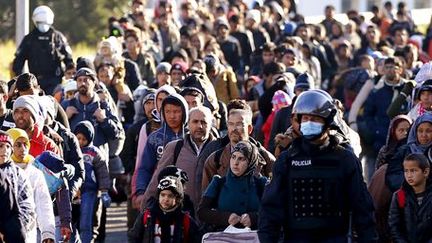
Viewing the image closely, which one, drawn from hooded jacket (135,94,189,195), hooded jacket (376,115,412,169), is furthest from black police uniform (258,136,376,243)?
hooded jacket (135,94,189,195)

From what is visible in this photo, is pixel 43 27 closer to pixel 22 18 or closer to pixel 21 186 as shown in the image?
pixel 22 18

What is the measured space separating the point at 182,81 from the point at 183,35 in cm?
873

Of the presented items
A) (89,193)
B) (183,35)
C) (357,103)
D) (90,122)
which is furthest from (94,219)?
(183,35)

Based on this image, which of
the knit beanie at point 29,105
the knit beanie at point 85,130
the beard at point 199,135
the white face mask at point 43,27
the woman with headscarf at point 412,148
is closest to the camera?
the woman with headscarf at point 412,148

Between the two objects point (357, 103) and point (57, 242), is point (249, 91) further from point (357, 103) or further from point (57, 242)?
point (57, 242)

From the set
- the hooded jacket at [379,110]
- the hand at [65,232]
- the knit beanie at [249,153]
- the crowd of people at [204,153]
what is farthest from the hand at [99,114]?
the knit beanie at [249,153]

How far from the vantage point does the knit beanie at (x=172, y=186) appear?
46.0ft

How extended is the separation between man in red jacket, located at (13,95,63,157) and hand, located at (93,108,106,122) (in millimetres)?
3080

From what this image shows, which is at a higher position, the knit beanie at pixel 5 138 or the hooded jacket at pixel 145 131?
the hooded jacket at pixel 145 131

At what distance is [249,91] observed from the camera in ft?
72.2

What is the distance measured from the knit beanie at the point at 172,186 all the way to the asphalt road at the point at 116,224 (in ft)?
16.3

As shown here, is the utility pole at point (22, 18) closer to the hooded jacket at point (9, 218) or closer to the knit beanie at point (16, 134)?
the knit beanie at point (16, 134)

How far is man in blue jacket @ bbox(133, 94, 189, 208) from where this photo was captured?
15.8m

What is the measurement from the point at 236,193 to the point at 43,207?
1.42 m
